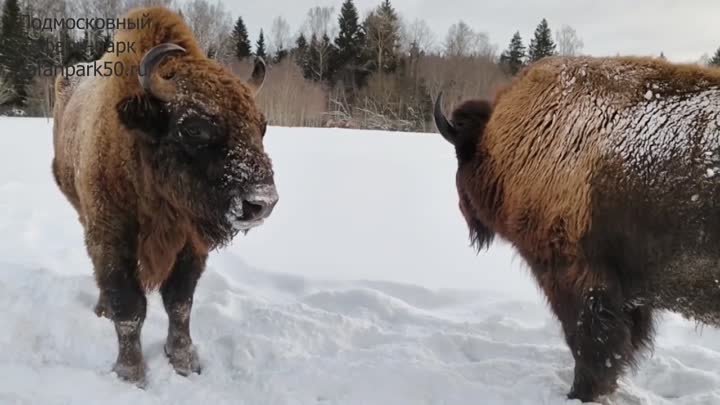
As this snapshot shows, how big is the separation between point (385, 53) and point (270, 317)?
46785 mm

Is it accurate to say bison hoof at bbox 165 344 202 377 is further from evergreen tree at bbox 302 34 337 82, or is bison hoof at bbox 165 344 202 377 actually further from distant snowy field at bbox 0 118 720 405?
evergreen tree at bbox 302 34 337 82

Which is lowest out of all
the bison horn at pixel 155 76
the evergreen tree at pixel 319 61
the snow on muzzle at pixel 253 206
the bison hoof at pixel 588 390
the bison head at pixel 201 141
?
the bison hoof at pixel 588 390

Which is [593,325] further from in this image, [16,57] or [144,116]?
[16,57]

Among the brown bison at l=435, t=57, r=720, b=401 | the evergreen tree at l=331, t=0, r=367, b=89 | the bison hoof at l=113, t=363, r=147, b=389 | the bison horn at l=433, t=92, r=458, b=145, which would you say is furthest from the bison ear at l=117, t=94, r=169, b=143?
the evergreen tree at l=331, t=0, r=367, b=89

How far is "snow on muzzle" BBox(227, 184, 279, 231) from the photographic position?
288cm

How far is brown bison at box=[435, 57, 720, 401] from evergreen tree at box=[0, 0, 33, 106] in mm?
35851

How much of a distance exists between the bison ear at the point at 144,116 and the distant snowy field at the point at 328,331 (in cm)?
142

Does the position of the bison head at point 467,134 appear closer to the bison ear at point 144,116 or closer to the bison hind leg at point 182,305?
the bison ear at point 144,116

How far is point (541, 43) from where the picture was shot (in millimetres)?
50500

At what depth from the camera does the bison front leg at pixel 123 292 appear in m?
3.28

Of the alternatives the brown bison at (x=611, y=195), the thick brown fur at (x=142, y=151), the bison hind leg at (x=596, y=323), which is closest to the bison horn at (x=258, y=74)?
the thick brown fur at (x=142, y=151)

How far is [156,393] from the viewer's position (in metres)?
3.14

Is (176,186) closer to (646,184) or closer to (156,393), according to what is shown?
(156,393)

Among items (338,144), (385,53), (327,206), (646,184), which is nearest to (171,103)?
(646,184)
